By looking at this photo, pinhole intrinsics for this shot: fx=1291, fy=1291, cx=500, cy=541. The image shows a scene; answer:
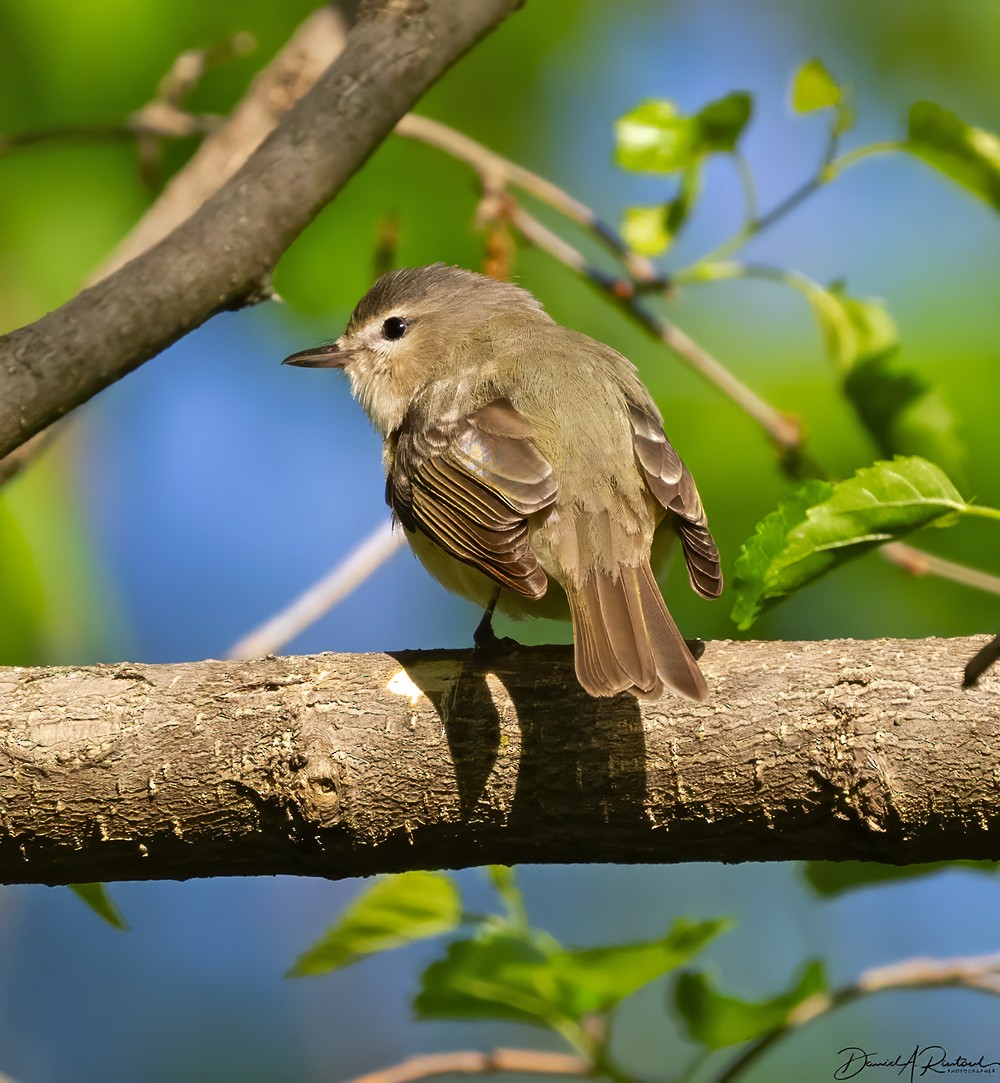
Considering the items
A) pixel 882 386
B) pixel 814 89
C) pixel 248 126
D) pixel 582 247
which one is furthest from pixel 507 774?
pixel 582 247

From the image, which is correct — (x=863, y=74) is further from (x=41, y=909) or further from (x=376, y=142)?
(x=41, y=909)

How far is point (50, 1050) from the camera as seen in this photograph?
294 inches

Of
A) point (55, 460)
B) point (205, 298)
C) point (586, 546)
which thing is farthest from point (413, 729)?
point (55, 460)

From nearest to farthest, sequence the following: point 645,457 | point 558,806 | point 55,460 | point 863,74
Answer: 1. point 558,806
2. point 645,457
3. point 863,74
4. point 55,460

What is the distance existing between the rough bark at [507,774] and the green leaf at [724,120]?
156cm

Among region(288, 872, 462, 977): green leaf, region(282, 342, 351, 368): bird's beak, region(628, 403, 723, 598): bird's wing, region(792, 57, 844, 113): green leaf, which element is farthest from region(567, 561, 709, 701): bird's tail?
region(282, 342, 351, 368): bird's beak

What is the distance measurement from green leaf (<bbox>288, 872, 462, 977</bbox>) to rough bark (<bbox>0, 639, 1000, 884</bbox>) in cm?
29

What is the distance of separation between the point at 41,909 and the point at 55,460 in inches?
117

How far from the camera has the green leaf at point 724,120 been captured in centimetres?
358

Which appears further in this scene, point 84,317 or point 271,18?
point 271,18

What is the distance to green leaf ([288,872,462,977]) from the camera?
3.09 m

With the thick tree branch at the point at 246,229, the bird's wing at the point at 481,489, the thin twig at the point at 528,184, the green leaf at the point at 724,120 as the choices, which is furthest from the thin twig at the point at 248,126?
the green leaf at the point at 724,120

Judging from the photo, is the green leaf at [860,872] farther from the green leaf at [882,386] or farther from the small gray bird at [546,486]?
the green leaf at [882,386]

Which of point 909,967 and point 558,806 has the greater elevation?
point 558,806
